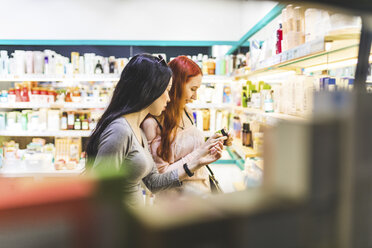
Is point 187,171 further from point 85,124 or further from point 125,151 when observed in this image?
point 85,124

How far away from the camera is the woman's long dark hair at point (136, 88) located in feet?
4.28

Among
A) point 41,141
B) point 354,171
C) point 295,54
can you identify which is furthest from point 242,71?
point 354,171

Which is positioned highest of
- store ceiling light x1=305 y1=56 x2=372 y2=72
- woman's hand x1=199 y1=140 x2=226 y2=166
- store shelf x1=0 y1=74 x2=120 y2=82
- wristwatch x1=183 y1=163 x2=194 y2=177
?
store shelf x1=0 y1=74 x2=120 y2=82

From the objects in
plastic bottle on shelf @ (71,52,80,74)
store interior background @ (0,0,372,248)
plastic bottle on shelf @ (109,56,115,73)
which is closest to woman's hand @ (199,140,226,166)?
store interior background @ (0,0,372,248)

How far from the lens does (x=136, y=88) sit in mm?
1309

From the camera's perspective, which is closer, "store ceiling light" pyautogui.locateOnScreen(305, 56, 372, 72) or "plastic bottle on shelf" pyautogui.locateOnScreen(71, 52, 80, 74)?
"store ceiling light" pyautogui.locateOnScreen(305, 56, 372, 72)

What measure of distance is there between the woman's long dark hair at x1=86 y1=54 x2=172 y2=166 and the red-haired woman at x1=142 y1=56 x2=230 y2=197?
Result: 417 millimetres

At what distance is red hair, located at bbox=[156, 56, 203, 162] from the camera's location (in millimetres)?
1747

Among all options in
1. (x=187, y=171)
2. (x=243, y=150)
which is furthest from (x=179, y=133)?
(x=243, y=150)

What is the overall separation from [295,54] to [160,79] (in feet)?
2.12

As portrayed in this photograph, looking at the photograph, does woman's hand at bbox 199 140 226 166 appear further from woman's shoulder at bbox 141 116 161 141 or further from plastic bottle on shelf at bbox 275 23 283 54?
plastic bottle on shelf at bbox 275 23 283 54

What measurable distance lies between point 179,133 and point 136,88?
2.01ft

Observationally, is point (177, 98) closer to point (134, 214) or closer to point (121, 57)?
point (134, 214)

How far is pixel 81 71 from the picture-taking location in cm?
423
